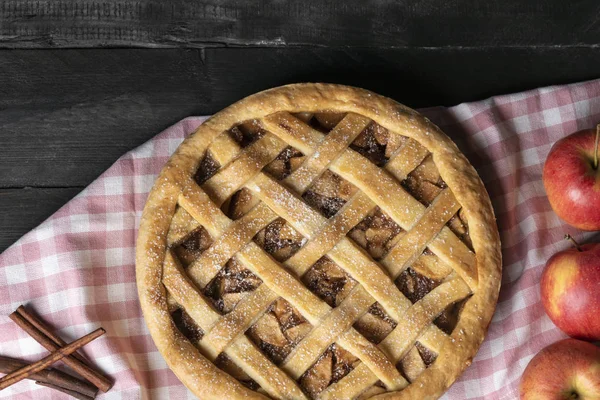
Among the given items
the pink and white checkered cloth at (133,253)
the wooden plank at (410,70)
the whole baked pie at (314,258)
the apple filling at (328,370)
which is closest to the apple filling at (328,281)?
the whole baked pie at (314,258)

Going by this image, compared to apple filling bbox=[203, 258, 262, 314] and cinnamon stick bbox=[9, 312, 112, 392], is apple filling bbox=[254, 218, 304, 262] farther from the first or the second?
cinnamon stick bbox=[9, 312, 112, 392]

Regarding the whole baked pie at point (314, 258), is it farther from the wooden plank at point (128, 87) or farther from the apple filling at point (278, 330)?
the wooden plank at point (128, 87)

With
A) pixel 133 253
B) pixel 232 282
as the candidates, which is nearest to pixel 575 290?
pixel 232 282

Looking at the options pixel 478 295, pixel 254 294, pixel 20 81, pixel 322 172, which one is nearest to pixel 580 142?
pixel 478 295

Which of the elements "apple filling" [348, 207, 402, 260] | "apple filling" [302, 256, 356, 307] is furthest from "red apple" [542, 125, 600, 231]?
"apple filling" [302, 256, 356, 307]

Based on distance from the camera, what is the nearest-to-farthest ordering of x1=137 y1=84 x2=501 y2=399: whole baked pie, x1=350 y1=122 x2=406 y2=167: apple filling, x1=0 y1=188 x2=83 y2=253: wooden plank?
x1=137 y1=84 x2=501 y2=399: whole baked pie
x1=350 y1=122 x2=406 y2=167: apple filling
x1=0 y1=188 x2=83 y2=253: wooden plank

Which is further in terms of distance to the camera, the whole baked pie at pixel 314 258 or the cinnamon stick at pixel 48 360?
the cinnamon stick at pixel 48 360
